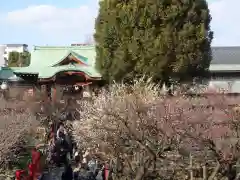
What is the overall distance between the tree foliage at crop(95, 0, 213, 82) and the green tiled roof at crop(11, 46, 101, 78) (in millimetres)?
4472

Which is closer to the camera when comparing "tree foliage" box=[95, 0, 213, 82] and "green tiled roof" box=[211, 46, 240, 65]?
"tree foliage" box=[95, 0, 213, 82]

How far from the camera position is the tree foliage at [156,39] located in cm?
1845

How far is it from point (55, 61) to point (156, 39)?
1066cm

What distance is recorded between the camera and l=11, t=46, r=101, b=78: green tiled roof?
24536 mm

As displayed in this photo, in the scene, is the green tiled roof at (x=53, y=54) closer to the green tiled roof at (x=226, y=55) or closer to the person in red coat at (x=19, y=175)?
the green tiled roof at (x=226, y=55)

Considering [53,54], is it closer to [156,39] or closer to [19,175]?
[156,39]

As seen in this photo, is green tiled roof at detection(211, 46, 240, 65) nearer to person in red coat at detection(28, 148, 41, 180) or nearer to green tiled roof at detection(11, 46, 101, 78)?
green tiled roof at detection(11, 46, 101, 78)

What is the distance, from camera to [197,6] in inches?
752

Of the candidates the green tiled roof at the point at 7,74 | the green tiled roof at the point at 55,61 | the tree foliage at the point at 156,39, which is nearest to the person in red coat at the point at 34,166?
the tree foliage at the point at 156,39

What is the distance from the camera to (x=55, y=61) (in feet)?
91.6

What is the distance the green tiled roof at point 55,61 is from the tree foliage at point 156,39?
4472 millimetres

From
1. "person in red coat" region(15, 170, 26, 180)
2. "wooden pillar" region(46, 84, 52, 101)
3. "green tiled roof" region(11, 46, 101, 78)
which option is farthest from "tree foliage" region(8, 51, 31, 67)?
"person in red coat" region(15, 170, 26, 180)

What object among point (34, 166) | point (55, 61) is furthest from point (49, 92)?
point (34, 166)

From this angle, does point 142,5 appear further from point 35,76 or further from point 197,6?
point 35,76
